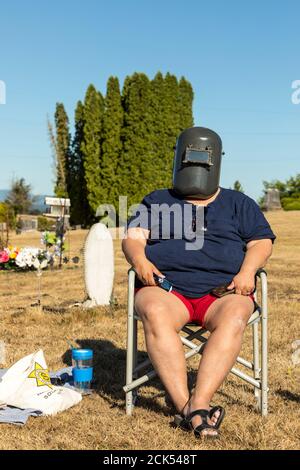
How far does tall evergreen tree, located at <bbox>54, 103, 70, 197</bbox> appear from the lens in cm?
2975

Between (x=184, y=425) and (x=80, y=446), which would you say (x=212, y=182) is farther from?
(x=80, y=446)

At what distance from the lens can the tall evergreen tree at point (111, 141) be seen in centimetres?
2586

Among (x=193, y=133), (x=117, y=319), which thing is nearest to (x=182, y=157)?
(x=193, y=133)

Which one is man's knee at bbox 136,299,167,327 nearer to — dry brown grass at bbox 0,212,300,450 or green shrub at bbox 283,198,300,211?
dry brown grass at bbox 0,212,300,450

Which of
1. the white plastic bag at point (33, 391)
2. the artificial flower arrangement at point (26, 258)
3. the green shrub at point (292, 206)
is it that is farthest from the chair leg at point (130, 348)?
the green shrub at point (292, 206)

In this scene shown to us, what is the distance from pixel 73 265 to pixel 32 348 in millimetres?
7413

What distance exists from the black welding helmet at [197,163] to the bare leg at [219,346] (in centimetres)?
68

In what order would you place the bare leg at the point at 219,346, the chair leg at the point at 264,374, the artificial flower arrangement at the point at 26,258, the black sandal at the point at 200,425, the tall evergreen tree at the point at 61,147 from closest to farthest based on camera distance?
the black sandal at the point at 200,425, the bare leg at the point at 219,346, the chair leg at the point at 264,374, the artificial flower arrangement at the point at 26,258, the tall evergreen tree at the point at 61,147

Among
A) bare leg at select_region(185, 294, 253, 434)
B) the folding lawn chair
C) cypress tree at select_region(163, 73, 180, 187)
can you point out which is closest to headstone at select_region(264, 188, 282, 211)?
cypress tree at select_region(163, 73, 180, 187)

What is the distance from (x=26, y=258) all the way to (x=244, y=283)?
20.6ft

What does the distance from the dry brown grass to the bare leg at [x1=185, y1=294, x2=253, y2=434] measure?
190 mm

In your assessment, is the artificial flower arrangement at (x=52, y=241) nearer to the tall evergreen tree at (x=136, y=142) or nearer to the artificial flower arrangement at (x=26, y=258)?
the artificial flower arrangement at (x=26, y=258)

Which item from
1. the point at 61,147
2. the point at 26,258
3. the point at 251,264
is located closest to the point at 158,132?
the point at 61,147

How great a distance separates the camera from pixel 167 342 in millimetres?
2848
